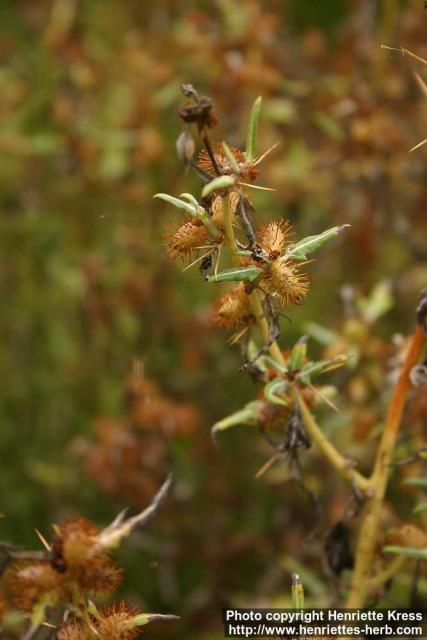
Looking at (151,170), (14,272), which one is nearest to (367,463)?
(151,170)

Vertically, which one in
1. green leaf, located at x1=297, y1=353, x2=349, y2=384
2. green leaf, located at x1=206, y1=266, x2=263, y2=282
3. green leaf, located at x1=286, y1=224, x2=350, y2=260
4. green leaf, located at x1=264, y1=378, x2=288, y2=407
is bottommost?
green leaf, located at x1=264, y1=378, x2=288, y2=407

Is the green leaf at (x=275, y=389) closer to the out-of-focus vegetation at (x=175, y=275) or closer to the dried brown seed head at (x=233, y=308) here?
the dried brown seed head at (x=233, y=308)

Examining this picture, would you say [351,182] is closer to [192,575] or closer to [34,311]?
[34,311]

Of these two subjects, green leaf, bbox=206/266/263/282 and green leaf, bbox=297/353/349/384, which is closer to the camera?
green leaf, bbox=206/266/263/282

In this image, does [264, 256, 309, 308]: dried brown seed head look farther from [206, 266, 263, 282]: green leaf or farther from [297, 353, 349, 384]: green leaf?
[297, 353, 349, 384]: green leaf

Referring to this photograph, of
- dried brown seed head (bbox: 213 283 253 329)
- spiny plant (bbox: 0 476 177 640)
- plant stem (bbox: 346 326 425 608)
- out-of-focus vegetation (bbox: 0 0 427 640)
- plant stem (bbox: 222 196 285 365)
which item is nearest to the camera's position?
spiny plant (bbox: 0 476 177 640)

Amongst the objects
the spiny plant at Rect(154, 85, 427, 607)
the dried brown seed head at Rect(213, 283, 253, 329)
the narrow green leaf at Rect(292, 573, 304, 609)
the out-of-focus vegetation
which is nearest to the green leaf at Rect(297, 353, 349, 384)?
the spiny plant at Rect(154, 85, 427, 607)

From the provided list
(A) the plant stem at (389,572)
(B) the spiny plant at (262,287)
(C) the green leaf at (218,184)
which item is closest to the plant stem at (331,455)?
(B) the spiny plant at (262,287)
